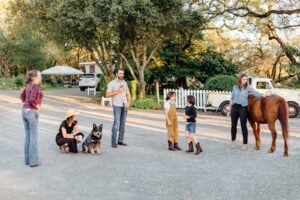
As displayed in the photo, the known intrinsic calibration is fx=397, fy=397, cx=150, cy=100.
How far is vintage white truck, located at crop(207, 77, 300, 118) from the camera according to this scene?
17.4 metres

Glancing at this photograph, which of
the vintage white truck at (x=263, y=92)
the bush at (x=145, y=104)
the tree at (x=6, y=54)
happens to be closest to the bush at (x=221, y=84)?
the vintage white truck at (x=263, y=92)

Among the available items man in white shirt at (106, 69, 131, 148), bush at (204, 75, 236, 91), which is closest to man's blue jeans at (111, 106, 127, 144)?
man in white shirt at (106, 69, 131, 148)

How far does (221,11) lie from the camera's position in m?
25.4

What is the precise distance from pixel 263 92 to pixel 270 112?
29.1 feet

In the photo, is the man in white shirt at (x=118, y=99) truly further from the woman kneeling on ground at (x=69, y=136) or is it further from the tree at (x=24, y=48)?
the tree at (x=24, y=48)

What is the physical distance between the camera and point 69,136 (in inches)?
338

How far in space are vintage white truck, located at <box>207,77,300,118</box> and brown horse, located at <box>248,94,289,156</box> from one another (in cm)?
839

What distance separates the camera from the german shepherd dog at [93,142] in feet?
27.4

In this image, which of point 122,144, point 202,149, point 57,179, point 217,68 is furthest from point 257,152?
point 217,68

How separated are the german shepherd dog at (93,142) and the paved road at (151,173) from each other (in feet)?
0.75

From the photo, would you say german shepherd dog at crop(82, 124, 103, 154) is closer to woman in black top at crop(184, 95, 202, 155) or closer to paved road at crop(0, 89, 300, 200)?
paved road at crop(0, 89, 300, 200)

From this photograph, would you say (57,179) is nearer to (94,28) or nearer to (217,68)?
(94,28)

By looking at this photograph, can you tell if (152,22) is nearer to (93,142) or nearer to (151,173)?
(93,142)

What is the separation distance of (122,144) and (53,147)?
1646mm
